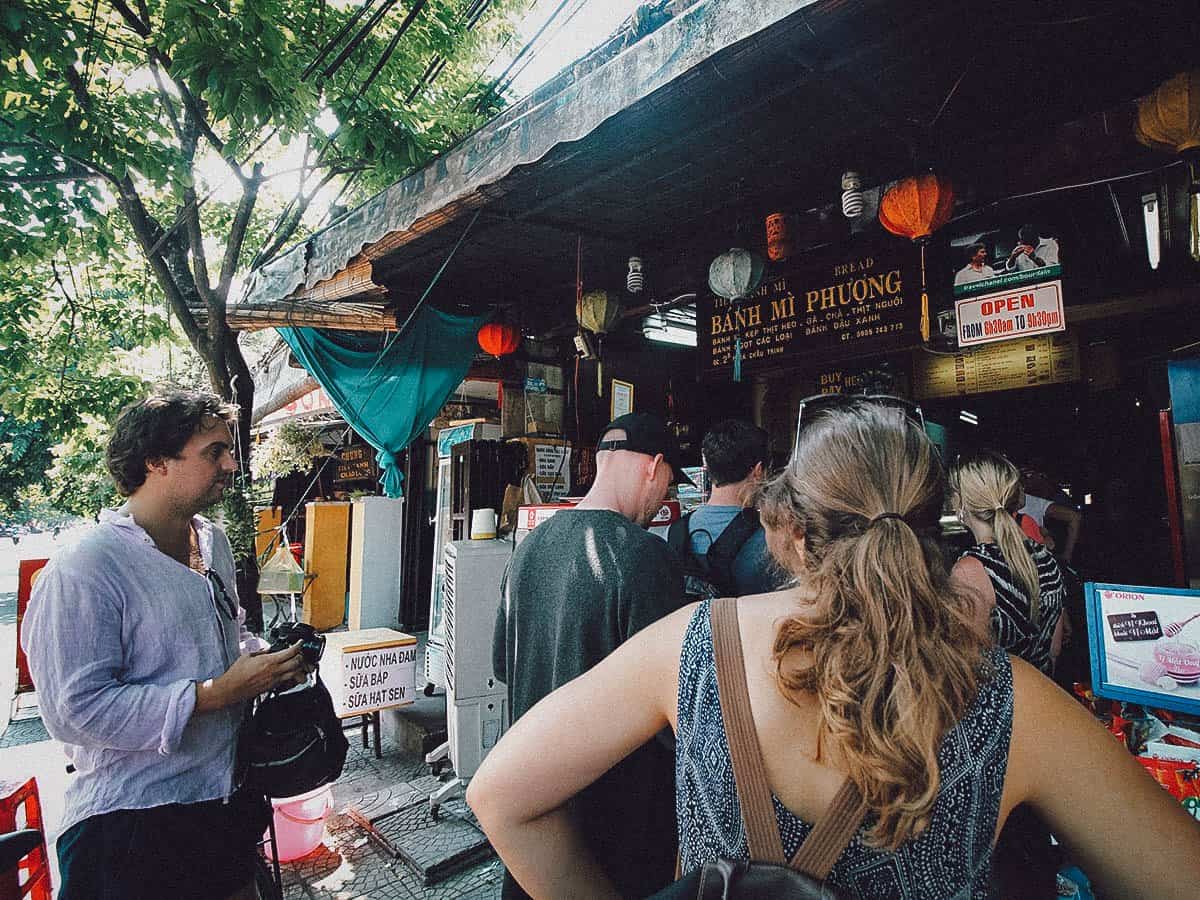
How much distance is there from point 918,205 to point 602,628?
288 centimetres

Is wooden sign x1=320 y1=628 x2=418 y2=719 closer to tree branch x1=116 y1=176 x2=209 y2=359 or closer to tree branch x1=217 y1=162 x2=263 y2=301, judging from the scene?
tree branch x1=116 y1=176 x2=209 y2=359

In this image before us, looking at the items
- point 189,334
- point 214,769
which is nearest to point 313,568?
point 189,334

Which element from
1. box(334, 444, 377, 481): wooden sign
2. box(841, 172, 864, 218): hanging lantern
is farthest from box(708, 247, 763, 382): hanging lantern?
box(334, 444, 377, 481): wooden sign

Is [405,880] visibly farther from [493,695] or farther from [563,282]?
[563,282]

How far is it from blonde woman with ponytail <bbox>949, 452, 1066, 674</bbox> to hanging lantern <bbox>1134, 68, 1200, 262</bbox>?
5.31ft

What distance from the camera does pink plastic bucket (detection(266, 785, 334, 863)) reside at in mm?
3793

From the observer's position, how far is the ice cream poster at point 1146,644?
282cm

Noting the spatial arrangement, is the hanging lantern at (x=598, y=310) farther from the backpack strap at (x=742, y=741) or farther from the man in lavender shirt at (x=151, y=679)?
the backpack strap at (x=742, y=741)

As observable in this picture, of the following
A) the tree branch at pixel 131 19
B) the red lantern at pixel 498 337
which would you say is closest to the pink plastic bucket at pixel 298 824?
the red lantern at pixel 498 337

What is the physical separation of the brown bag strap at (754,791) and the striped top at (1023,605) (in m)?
1.95

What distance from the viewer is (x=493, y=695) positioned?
4652 mm

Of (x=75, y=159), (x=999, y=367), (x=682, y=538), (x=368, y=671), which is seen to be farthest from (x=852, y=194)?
→ (x=75, y=159)

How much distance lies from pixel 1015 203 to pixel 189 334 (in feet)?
22.2

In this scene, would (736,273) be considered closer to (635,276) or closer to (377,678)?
(635,276)
